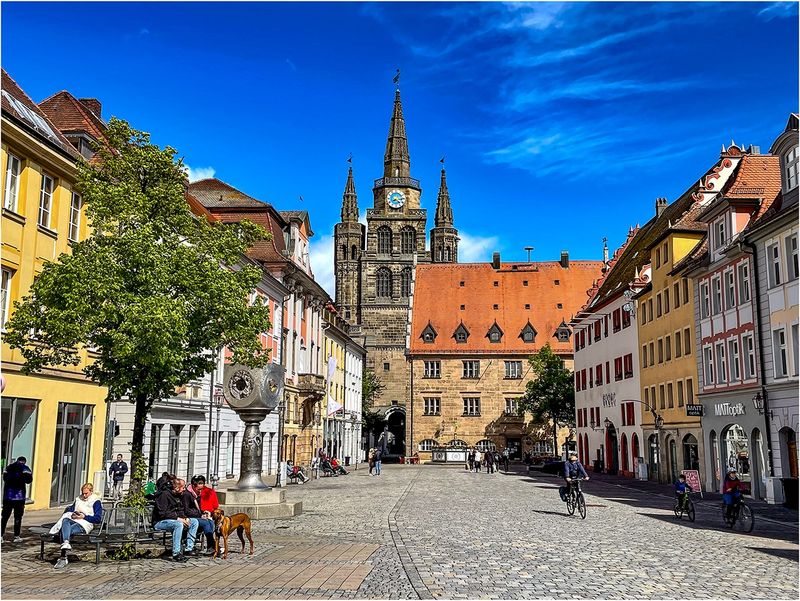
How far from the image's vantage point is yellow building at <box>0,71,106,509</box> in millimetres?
20672

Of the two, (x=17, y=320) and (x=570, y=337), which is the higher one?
(x=570, y=337)

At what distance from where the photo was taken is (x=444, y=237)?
110625mm

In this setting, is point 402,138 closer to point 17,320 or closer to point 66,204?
point 66,204

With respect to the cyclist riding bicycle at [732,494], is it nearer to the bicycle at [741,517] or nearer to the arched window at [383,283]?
the bicycle at [741,517]

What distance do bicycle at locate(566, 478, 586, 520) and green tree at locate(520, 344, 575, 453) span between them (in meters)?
44.7

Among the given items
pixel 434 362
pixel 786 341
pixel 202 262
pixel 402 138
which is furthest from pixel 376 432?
pixel 202 262

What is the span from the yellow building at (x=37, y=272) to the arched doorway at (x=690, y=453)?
24817 millimetres

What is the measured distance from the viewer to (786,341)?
26.3 metres

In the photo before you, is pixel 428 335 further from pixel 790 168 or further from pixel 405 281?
pixel 790 168

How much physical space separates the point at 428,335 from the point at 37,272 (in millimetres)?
61978

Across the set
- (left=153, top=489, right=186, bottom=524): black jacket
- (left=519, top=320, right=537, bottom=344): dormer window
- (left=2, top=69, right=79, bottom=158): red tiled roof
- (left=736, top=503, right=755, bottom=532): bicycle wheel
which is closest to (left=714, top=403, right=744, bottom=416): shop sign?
(left=736, top=503, right=755, bottom=532): bicycle wheel

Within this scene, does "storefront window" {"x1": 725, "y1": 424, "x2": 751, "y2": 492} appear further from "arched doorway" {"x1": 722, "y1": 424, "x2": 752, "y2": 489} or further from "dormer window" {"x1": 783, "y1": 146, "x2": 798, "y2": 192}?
"dormer window" {"x1": 783, "y1": 146, "x2": 798, "y2": 192}

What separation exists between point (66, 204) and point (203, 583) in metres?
15.8

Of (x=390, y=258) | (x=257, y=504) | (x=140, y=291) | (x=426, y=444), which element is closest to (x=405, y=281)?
(x=390, y=258)
